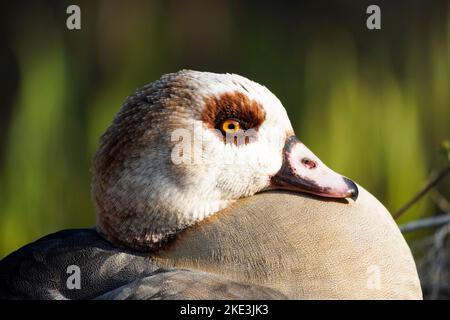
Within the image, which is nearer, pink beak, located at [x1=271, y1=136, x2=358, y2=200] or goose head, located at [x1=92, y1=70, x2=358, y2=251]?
goose head, located at [x1=92, y1=70, x2=358, y2=251]

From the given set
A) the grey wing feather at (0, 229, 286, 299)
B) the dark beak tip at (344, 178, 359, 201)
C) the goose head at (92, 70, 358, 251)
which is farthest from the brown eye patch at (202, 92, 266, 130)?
the grey wing feather at (0, 229, 286, 299)

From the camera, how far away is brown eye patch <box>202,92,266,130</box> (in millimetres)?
2227

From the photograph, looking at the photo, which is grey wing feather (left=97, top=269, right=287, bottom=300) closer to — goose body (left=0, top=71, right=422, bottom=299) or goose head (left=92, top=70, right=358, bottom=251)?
goose body (left=0, top=71, right=422, bottom=299)

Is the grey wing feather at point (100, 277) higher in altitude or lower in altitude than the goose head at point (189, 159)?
lower

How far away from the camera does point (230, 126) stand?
225cm

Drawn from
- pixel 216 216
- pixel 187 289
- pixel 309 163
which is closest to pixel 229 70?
pixel 309 163

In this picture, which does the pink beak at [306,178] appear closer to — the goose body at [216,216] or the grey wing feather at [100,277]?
the goose body at [216,216]

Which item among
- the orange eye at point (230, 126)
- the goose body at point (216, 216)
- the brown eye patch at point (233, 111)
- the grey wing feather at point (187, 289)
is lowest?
the grey wing feather at point (187, 289)

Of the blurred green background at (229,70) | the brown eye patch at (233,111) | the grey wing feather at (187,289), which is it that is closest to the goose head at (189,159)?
the brown eye patch at (233,111)

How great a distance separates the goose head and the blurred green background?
1.94 m

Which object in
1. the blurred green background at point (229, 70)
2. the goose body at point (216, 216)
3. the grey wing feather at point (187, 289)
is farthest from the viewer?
the blurred green background at point (229, 70)

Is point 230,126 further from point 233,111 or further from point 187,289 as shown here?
point 187,289

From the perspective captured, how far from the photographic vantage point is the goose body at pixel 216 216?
2.12 m
